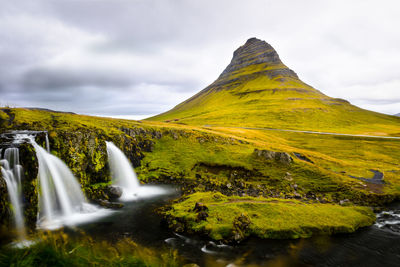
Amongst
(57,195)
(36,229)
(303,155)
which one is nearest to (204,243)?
(36,229)

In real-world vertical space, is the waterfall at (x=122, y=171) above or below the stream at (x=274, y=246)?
above

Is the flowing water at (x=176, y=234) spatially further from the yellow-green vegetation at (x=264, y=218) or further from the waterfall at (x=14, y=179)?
the yellow-green vegetation at (x=264, y=218)

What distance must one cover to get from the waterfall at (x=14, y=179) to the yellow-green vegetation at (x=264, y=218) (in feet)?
43.9

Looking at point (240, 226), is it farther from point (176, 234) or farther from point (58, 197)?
point (58, 197)

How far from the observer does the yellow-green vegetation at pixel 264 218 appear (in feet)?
60.8

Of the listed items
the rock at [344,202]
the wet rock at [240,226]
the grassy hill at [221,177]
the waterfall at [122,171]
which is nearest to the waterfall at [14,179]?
the grassy hill at [221,177]

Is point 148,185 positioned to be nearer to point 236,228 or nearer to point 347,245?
point 236,228

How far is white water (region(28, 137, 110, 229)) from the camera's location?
69.5 feet

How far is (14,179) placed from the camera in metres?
18.9

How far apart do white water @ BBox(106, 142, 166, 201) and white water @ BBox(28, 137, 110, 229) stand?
5.68 m

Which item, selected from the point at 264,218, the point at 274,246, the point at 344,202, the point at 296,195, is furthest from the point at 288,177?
the point at 274,246

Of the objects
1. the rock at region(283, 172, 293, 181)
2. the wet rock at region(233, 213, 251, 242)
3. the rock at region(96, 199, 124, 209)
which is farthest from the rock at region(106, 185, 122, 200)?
the rock at region(283, 172, 293, 181)

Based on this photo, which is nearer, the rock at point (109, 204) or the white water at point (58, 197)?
the white water at point (58, 197)

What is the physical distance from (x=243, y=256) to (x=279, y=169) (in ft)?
75.5
